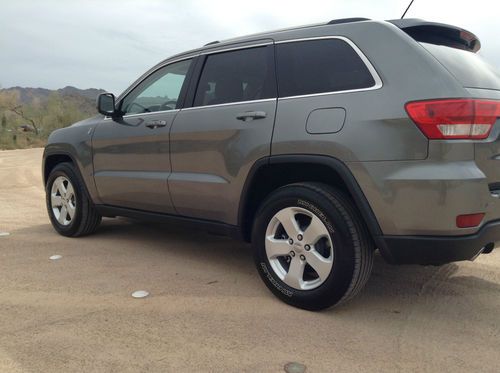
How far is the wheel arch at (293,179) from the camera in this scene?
2.76 m

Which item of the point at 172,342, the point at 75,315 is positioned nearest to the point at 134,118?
the point at 75,315

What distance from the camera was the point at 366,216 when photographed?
9.04 ft

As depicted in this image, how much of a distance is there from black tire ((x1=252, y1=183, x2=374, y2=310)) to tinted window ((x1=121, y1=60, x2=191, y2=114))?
4.97 feet

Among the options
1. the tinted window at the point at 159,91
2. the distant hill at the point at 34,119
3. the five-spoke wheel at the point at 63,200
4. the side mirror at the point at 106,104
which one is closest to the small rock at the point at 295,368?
the tinted window at the point at 159,91

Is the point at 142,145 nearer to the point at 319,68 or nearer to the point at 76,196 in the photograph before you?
the point at 76,196

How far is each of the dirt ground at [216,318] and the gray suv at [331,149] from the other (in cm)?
32

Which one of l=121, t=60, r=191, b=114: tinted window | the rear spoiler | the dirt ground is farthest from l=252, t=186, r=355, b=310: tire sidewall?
l=121, t=60, r=191, b=114: tinted window

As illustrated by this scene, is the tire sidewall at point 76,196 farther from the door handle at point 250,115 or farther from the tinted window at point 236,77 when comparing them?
the door handle at point 250,115

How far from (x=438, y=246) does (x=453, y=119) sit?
0.68 meters

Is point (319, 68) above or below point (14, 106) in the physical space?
below

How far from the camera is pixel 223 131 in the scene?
3.44 metres

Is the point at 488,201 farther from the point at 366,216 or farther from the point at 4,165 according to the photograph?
the point at 4,165

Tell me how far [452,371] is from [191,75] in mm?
2837

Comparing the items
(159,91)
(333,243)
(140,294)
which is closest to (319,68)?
(333,243)
